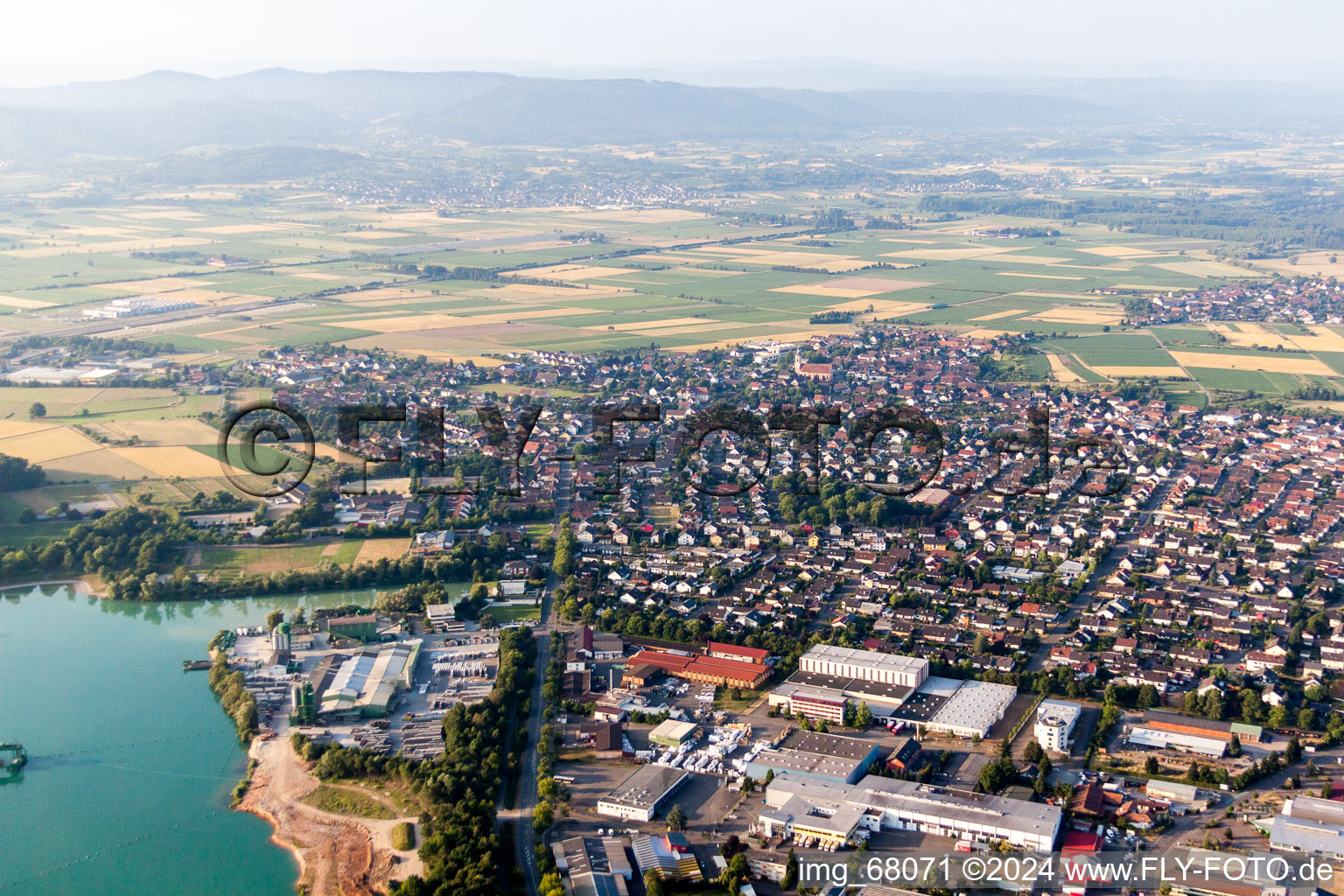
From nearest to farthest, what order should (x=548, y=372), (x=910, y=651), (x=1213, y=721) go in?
(x=1213, y=721)
(x=910, y=651)
(x=548, y=372)

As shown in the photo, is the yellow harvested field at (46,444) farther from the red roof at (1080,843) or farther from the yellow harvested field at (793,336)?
the red roof at (1080,843)

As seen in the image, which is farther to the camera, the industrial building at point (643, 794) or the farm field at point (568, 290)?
the farm field at point (568, 290)

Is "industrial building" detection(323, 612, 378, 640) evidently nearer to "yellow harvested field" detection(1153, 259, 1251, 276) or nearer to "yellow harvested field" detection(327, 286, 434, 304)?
"yellow harvested field" detection(327, 286, 434, 304)

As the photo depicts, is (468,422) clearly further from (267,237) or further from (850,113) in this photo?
(850,113)

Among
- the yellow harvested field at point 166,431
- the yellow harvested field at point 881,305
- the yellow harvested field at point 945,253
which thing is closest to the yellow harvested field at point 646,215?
the yellow harvested field at point 945,253

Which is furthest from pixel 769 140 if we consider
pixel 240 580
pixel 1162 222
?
pixel 240 580

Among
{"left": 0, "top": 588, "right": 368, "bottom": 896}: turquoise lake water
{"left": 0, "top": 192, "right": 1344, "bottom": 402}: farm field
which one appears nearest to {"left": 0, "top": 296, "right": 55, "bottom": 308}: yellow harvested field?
{"left": 0, "top": 192, "right": 1344, "bottom": 402}: farm field
